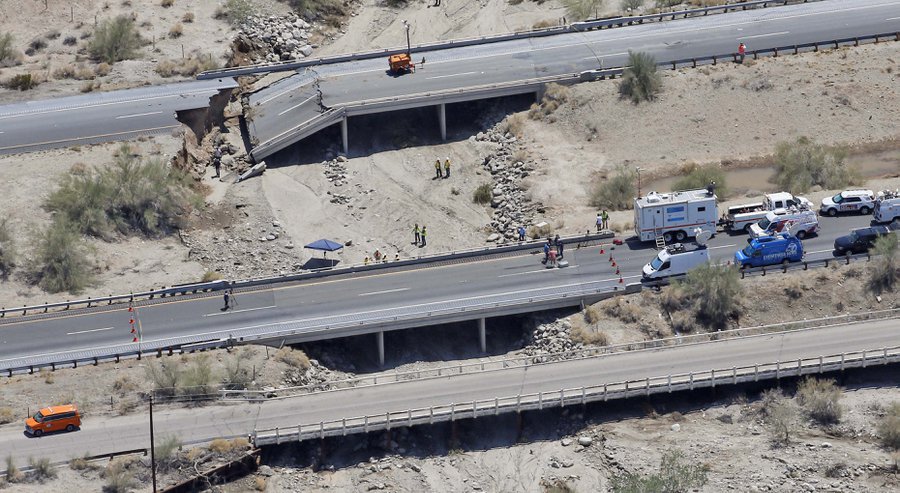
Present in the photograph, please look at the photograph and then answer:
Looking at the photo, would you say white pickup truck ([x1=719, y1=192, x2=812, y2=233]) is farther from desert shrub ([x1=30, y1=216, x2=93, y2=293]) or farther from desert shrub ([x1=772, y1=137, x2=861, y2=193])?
desert shrub ([x1=30, y1=216, x2=93, y2=293])

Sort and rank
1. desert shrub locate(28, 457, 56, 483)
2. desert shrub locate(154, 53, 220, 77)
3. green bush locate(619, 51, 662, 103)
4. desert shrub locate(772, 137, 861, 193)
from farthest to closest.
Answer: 1. desert shrub locate(154, 53, 220, 77)
2. green bush locate(619, 51, 662, 103)
3. desert shrub locate(772, 137, 861, 193)
4. desert shrub locate(28, 457, 56, 483)

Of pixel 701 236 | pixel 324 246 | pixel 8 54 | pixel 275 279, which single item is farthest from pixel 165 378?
pixel 8 54

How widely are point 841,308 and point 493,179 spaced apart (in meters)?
22.8

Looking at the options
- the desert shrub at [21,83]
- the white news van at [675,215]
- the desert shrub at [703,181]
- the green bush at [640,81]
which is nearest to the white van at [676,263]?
the white news van at [675,215]

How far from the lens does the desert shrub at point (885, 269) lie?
3332 inches

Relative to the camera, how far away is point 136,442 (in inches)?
2953

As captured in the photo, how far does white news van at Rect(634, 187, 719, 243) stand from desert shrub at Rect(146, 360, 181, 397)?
916 inches

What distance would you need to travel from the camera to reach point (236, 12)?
114 m

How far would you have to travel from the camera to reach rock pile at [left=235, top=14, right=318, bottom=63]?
369 feet

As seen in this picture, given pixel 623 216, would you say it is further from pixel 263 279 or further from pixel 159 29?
pixel 159 29

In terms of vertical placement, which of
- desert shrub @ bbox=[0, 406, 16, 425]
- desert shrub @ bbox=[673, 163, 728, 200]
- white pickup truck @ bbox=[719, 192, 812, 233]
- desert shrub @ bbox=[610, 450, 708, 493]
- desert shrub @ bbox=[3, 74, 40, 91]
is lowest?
desert shrub @ bbox=[610, 450, 708, 493]

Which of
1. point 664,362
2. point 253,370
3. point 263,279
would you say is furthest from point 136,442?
point 664,362

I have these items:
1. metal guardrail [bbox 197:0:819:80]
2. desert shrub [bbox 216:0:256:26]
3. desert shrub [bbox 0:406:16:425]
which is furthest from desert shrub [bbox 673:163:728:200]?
desert shrub [bbox 0:406:16:425]

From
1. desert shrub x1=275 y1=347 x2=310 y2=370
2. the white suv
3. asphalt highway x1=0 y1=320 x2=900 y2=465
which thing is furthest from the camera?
the white suv
